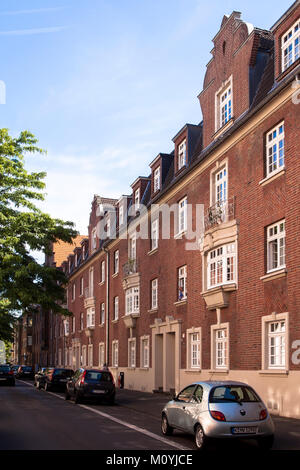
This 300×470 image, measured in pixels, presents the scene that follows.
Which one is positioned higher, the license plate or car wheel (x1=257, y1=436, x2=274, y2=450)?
the license plate

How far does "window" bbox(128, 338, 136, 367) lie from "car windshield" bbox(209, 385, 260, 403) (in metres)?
22.6

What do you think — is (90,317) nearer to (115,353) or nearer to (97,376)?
Answer: (115,353)

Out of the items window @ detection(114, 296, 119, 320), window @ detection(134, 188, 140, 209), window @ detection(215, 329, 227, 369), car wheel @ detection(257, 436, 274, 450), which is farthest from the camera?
window @ detection(114, 296, 119, 320)

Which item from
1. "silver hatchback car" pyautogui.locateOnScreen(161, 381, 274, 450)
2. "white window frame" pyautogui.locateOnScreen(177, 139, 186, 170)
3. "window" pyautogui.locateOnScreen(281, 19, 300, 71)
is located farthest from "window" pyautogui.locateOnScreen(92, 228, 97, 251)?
"silver hatchback car" pyautogui.locateOnScreen(161, 381, 274, 450)

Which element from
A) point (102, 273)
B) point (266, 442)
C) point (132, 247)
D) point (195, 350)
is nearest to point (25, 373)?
point (102, 273)

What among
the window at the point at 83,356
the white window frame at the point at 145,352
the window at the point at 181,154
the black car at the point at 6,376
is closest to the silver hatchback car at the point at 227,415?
the window at the point at 181,154

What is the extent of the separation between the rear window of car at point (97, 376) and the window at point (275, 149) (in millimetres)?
10321

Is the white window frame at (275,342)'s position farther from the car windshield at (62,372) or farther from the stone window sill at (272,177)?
Answer: the car windshield at (62,372)

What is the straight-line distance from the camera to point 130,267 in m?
34.6

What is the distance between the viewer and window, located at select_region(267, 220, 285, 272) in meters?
18.3

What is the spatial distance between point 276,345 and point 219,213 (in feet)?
19.3

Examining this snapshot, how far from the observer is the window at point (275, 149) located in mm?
18531

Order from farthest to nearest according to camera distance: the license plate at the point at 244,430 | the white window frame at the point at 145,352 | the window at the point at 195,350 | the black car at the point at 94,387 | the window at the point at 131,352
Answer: the window at the point at 131,352, the white window frame at the point at 145,352, the window at the point at 195,350, the black car at the point at 94,387, the license plate at the point at 244,430

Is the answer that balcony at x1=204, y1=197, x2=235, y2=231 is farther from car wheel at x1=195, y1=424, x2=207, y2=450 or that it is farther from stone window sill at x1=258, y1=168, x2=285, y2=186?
car wheel at x1=195, y1=424, x2=207, y2=450
